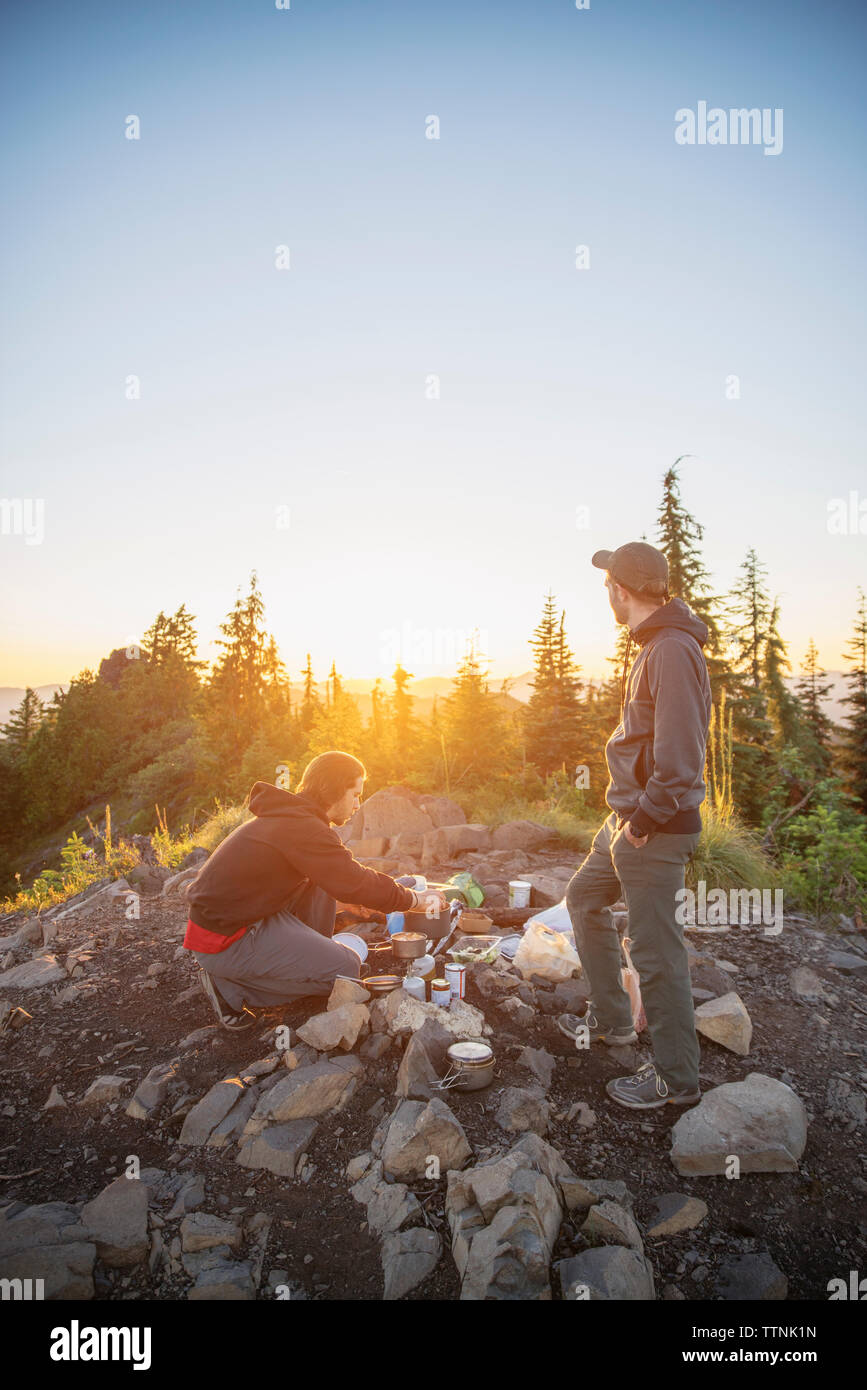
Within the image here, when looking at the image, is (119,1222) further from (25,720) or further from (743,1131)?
(25,720)

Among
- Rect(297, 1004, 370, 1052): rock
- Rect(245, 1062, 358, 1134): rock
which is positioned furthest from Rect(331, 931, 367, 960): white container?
Rect(245, 1062, 358, 1134): rock

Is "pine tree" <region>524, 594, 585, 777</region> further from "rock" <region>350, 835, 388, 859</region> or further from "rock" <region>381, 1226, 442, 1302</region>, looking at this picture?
"rock" <region>381, 1226, 442, 1302</region>

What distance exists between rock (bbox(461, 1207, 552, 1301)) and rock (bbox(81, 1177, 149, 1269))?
1.26 meters

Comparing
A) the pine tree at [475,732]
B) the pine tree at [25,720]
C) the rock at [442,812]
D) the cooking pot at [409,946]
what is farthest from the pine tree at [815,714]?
the pine tree at [25,720]

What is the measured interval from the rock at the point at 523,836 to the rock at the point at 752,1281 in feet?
17.9

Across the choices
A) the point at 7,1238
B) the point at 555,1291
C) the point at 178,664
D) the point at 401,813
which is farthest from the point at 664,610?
the point at 178,664

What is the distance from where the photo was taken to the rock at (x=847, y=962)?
508cm

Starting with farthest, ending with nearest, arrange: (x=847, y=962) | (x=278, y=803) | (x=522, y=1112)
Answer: (x=847, y=962) → (x=278, y=803) → (x=522, y=1112)

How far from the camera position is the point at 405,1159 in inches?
113

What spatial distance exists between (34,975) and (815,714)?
37.0m

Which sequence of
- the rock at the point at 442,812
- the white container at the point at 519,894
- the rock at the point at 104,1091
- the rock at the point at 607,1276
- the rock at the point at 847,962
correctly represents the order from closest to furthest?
1. the rock at the point at 607,1276
2. the rock at the point at 104,1091
3. the rock at the point at 847,962
4. the white container at the point at 519,894
5. the rock at the point at 442,812

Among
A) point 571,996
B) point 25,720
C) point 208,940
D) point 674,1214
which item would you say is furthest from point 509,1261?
point 25,720

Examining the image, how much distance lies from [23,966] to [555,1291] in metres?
4.46

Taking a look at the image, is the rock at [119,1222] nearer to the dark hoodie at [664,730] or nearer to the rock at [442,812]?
the dark hoodie at [664,730]
